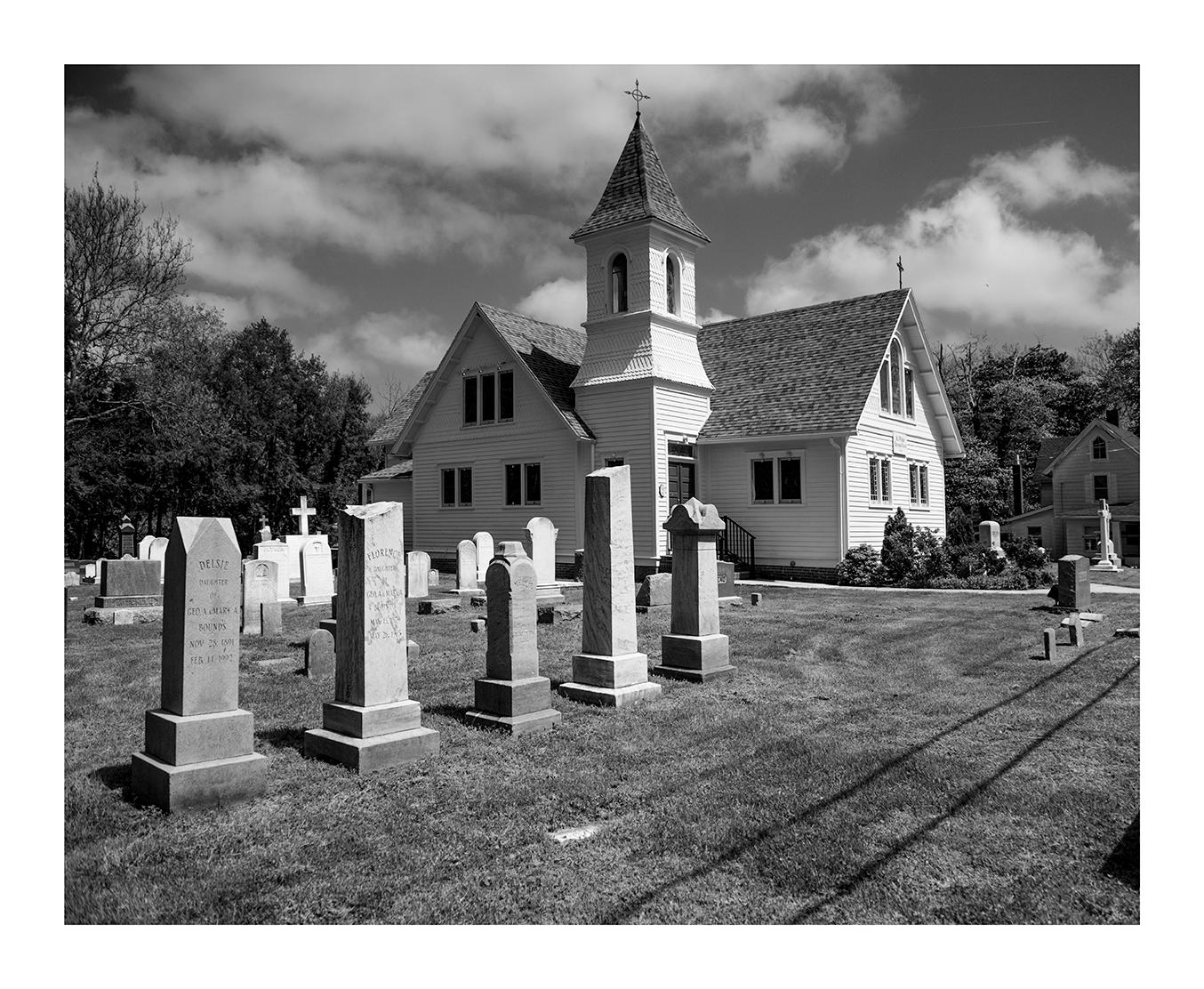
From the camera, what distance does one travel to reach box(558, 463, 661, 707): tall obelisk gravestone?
7.92 m

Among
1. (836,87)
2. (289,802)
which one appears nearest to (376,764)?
(289,802)

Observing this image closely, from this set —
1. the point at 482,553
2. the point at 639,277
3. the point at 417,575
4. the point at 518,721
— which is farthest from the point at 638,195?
the point at 518,721

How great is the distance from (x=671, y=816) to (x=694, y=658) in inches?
155

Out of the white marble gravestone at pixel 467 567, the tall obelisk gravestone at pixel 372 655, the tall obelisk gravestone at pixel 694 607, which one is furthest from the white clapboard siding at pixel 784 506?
the tall obelisk gravestone at pixel 372 655

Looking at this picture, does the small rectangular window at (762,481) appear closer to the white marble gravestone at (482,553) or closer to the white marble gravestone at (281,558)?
the white marble gravestone at (482,553)

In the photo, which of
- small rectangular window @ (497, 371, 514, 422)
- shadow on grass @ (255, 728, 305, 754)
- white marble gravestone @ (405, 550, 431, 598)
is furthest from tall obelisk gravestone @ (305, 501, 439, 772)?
small rectangular window @ (497, 371, 514, 422)

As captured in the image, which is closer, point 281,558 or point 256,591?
point 256,591

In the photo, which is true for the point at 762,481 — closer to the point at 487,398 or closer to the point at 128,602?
the point at 487,398

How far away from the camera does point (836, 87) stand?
19.5 ft

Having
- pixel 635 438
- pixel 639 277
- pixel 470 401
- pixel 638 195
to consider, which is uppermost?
pixel 638 195

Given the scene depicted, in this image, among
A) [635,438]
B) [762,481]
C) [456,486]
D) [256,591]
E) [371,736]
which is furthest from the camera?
[456,486]

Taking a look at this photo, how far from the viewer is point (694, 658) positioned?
350 inches

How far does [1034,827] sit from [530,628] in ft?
12.7

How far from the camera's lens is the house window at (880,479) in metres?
22.8
